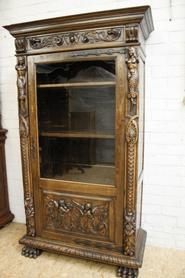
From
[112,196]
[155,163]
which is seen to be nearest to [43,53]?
[112,196]

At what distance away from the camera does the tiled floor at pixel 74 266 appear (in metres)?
1.68

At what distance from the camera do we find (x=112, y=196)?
1604 mm

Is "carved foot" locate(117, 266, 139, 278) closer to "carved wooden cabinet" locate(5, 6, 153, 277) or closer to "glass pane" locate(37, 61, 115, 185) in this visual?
"carved wooden cabinet" locate(5, 6, 153, 277)

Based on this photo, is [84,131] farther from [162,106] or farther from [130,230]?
[130,230]

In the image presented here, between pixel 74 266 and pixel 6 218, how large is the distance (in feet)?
3.24

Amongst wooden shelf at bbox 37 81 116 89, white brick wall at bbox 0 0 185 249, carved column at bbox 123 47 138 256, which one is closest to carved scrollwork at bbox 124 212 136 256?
carved column at bbox 123 47 138 256

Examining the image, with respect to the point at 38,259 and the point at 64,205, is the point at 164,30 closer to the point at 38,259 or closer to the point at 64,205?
the point at 64,205

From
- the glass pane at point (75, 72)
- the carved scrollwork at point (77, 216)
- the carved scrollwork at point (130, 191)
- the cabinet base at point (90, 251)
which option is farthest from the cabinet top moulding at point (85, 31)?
the cabinet base at point (90, 251)

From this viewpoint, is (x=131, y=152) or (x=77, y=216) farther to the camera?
(x=77, y=216)

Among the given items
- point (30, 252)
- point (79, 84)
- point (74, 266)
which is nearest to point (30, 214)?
point (30, 252)

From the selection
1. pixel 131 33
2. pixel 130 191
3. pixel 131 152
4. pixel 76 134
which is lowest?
pixel 130 191

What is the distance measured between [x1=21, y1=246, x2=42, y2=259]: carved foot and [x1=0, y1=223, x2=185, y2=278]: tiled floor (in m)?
0.03

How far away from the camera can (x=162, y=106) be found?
6.03ft

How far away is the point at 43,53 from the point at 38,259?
5.44 ft
